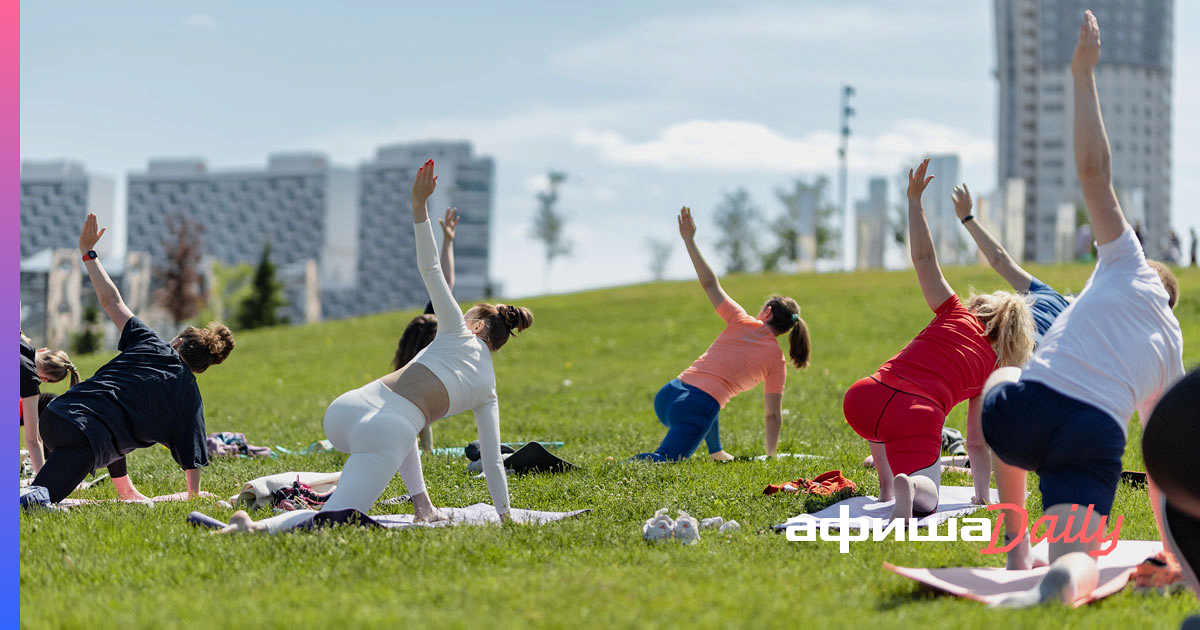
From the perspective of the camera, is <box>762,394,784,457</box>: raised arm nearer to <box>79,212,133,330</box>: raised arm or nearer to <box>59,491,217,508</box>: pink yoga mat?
<box>59,491,217,508</box>: pink yoga mat

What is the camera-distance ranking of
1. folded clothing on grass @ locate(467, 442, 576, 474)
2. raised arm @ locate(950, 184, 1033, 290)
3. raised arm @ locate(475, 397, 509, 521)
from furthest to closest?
folded clothing on grass @ locate(467, 442, 576, 474), raised arm @ locate(950, 184, 1033, 290), raised arm @ locate(475, 397, 509, 521)

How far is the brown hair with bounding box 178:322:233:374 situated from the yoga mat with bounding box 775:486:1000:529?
4.56 m

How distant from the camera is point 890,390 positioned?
7.23 metres

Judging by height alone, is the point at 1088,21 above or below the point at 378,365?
above

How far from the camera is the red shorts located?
7.14 metres

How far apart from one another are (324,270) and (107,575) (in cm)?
16541

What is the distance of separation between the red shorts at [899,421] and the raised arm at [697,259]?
210 centimetres

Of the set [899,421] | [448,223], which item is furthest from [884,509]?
[448,223]

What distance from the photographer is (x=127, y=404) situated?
24.9 ft

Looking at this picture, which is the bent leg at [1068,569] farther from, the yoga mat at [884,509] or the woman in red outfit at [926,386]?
the woman in red outfit at [926,386]

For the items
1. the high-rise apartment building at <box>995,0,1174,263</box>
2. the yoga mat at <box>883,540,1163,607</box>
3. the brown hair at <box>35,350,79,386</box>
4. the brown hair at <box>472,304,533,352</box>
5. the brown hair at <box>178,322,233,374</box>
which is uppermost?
the high-rise apartment building at <box>995,0,1174,263</box>

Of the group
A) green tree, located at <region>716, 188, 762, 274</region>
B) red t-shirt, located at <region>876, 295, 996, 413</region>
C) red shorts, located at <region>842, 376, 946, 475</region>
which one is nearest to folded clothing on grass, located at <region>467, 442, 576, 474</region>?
red shorts, located at <region>842, 376, 946, 475</region>

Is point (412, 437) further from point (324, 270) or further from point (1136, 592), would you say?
point (324, 270)

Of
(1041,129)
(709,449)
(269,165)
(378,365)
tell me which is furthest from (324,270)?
(709,449)
